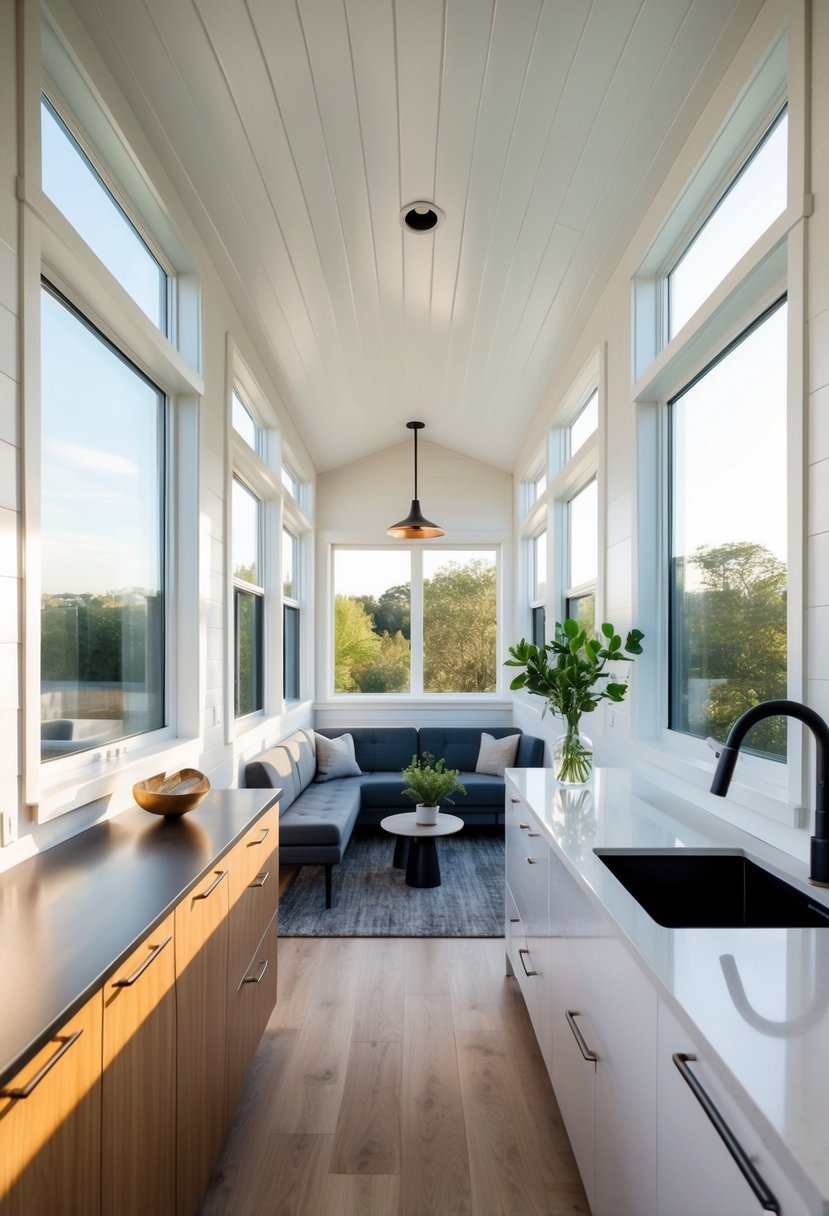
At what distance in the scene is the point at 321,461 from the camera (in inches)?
240

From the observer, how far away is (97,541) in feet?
7.07

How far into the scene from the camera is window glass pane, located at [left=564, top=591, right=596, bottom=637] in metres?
3.70

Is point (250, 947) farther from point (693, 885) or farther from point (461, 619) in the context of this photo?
point (461, 619)

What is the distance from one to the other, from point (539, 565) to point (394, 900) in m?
2.85

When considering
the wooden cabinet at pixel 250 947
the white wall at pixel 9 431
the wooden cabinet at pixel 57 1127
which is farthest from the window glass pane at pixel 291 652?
the wooden cabinet at pixel 57 1127

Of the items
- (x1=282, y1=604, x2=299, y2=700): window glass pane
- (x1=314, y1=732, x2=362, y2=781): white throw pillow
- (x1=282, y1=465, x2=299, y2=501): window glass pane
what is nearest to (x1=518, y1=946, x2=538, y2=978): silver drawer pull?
(x1=314, y1=732, x2=362, y2=781): white throw pillow

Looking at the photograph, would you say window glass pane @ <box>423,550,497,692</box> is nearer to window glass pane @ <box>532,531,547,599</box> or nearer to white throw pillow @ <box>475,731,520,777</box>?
window glass pane @ <box>532,531,547,599</box>

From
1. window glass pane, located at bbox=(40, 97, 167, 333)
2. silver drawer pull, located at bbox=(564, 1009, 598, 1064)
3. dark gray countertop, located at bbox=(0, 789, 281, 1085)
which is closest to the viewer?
dark gray countertop, located at bbox=(0, 789, 281, 1085)

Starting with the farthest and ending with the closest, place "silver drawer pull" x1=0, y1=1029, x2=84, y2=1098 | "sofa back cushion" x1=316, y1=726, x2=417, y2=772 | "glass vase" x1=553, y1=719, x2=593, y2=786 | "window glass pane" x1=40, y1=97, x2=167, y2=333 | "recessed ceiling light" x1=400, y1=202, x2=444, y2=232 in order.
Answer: "sofa back cushion" x1=316, y1=726, x2=417, y2=772
"recessed ceiling light" x1=400, y1=202, x2=444, y2=232
"glass vase" x1=553, y1=719, x2=593, y2=786
"window glass pane" x1=40, y1=97, x2=167, y2=333
"silver drawer pull" x1=0, y1=1029, x2=84, y2=1098

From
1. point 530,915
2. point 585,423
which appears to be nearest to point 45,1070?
point 530,915

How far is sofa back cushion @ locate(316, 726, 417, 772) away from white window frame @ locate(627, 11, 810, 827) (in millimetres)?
3232

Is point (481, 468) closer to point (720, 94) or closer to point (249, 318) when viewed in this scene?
point (249, 318)

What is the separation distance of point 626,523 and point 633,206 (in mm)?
1172

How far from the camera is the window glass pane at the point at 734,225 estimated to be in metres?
1.81
